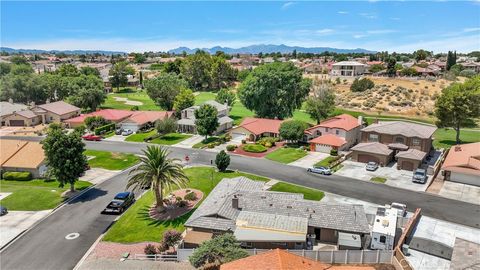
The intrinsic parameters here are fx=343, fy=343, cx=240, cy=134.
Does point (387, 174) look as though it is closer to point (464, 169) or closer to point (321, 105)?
point (464, 169)

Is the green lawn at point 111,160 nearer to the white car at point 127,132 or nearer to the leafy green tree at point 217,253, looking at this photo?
the white car at point 127,132

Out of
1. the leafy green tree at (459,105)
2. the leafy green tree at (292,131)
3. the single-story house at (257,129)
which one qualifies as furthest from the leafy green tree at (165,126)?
the leafy green tree at (459,105)

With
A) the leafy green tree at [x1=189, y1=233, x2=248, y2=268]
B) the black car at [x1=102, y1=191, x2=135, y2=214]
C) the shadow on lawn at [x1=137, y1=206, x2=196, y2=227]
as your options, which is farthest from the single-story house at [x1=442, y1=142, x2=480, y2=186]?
the black car at [x1=102, y1=191, x2=135, y2=214]

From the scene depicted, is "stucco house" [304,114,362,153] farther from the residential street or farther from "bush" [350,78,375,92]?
"bush" [350,78,375,92]

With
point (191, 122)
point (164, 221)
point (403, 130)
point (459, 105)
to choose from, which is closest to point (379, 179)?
point (403, 130)

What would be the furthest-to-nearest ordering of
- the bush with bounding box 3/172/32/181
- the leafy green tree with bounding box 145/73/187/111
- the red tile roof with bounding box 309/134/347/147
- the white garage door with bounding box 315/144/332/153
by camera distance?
the leafy green tree with bounding box 145/73/187/111 < the white garage door with bounding box 315/144/332/153 < the red tile roof with bounding box 309/134/347/147 < the bush with bounding box 3/172/32/181

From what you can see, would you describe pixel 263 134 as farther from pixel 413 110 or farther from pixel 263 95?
pixel 413 110
